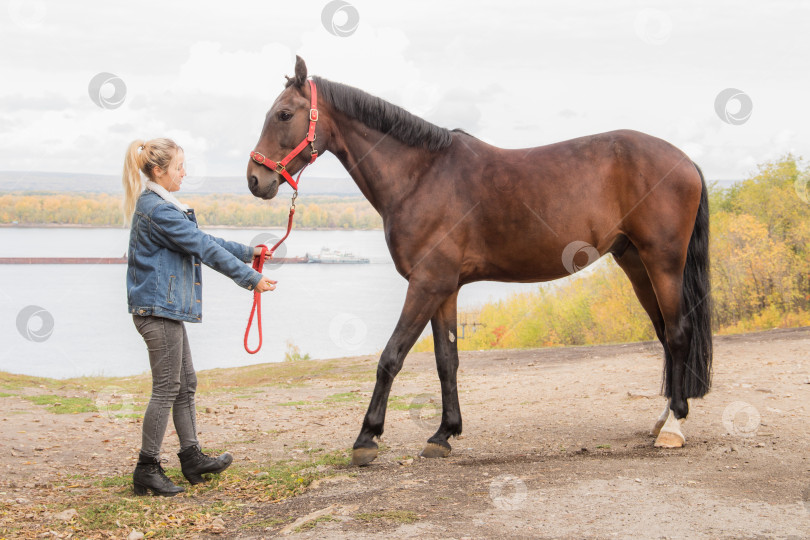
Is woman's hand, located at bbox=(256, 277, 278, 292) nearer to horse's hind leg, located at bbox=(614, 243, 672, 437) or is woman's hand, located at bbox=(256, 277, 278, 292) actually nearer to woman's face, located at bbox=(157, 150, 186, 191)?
woman's face, located at bbox=(157, 150, 186, 191)

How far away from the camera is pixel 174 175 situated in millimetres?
3973

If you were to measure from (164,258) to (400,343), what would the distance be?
1559 mm

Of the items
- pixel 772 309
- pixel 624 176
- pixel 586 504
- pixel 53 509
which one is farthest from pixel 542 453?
pixel 772 309

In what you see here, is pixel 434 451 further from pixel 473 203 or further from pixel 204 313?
pixel 204 313

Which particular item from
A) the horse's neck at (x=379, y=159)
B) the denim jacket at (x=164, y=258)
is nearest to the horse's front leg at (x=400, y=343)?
the horse's neck at (x=379, y=159)

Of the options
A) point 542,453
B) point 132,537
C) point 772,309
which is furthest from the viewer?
point 772,309

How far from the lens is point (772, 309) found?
24.2 m

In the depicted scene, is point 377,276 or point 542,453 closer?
point 542,453

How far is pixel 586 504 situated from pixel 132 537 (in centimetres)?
228

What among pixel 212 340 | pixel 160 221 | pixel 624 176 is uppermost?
pixel 624 176

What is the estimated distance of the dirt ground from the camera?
324 cm

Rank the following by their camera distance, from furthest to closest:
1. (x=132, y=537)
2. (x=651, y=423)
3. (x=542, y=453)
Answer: (x=651, y=423), (x=542, y=453), (x=132, y=537)

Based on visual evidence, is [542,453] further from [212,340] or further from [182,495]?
[212,340]

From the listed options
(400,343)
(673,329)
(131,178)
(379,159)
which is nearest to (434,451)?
(400,343)
